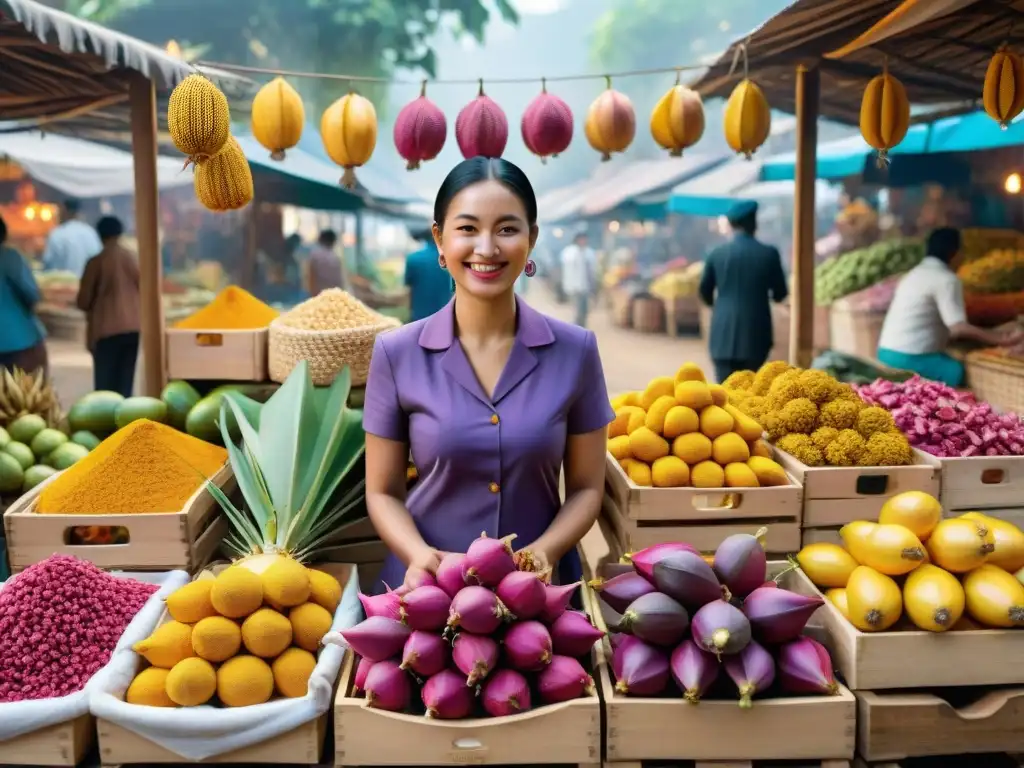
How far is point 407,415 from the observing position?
2.16m

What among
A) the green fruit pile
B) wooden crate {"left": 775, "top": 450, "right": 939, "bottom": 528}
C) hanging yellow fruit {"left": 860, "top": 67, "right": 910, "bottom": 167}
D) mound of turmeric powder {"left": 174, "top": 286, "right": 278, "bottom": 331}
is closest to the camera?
wooden crate {"left": 775, "top": 450, "right": 939, "bottom": 528}

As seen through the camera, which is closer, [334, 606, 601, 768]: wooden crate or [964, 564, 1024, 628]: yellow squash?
[334, 606, 601, 768]: wooden crate

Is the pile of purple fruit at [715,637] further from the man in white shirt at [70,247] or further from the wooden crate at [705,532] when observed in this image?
the man in white shirt at [70,247]

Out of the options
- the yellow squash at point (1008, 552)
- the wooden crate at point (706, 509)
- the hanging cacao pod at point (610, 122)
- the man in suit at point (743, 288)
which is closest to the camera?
Result: the yellow squash at point (1008, 552)

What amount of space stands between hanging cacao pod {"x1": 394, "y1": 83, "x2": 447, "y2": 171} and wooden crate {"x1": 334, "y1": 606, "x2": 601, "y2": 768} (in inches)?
108

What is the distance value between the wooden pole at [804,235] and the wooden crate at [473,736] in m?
3.19

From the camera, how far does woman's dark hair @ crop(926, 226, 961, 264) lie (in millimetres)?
5105

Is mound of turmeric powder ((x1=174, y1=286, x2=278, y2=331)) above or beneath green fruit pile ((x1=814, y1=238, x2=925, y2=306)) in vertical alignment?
beneath

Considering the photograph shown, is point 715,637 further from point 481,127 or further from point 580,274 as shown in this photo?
point 580,274

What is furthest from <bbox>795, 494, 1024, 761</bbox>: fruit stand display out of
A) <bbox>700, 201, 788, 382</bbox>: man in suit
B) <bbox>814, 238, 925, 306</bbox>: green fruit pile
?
<bbox>814, 238, 925, 306</bbox>: green fruit pile

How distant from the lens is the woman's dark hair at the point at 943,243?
5105 mm

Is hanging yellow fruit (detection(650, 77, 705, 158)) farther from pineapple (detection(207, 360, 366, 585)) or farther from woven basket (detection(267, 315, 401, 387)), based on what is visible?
pineapple (detection(207, 360, 366, 585))

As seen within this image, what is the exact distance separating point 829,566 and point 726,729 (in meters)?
0.55

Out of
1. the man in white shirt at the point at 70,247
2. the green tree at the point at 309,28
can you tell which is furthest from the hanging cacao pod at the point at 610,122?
the green tree at the point at 309,28
